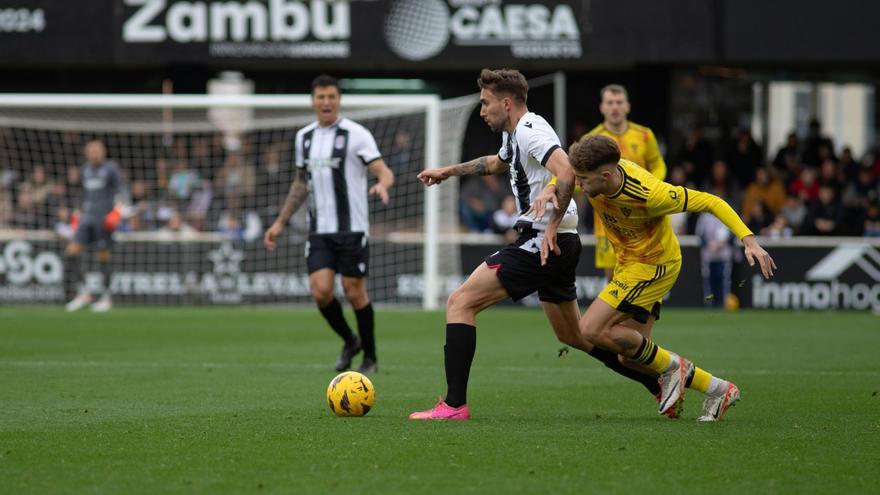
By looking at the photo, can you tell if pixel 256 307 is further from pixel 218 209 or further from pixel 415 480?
pixel 415 480

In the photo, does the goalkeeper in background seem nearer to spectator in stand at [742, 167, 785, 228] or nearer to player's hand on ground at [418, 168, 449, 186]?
spectator in stand at [742, 167, 785, 228]

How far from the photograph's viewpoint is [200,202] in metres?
22.1

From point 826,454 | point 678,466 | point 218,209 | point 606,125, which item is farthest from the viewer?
point 218,209

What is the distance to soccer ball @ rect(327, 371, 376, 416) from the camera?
25.7 feet

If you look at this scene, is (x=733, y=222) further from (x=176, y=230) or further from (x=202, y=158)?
(x=202, y=158)

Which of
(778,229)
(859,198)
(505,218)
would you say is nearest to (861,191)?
(859,198)

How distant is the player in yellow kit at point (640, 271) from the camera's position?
24.6 feet

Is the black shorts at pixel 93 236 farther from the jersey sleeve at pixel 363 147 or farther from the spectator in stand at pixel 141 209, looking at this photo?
the jersey sleeve at pixel 363 147

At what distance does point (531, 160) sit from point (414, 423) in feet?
5.45

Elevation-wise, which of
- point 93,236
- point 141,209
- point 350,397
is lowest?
point 93,236

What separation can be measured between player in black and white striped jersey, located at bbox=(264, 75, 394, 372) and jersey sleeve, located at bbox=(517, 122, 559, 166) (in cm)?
329

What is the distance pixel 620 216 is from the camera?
25.5 ft

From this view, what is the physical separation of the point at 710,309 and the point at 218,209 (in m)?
7.99

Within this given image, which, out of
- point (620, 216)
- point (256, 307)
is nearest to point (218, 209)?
point (256, 307)
